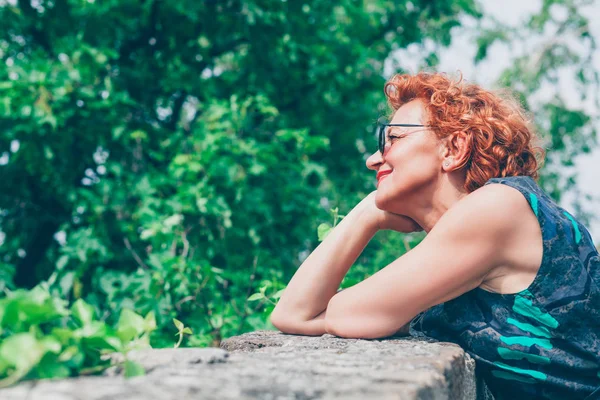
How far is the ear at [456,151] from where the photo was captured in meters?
2.15

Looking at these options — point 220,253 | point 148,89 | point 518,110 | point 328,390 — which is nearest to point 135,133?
point 148,89

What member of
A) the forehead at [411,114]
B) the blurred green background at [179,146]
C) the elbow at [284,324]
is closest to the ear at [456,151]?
the forehead at [411,114]

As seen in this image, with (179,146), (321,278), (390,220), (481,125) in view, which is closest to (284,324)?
(321,278)

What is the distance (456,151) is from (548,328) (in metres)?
0.66

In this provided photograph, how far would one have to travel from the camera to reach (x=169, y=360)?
130 centimetres

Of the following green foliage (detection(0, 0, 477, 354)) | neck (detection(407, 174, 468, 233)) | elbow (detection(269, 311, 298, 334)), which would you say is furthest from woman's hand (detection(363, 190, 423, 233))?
green foliage (detection(0, 0, 477, 354))

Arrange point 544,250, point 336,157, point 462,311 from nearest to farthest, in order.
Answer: point 544,250 → point 462,311 → point 336,157

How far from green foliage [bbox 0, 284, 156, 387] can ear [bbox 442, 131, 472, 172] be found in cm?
126

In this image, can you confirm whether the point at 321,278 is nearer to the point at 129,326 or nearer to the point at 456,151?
the point at 456,151

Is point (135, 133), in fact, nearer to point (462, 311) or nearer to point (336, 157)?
point (336, 157)

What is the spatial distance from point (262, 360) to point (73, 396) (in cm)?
54

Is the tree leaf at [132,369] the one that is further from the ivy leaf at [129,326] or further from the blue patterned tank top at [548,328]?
the blue patterned tank top at [548,328]

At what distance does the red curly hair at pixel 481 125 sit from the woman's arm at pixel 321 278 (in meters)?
0.45

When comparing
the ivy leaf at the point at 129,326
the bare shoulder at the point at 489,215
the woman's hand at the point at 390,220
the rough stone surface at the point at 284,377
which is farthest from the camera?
the woman's hand at the point at 390,220
